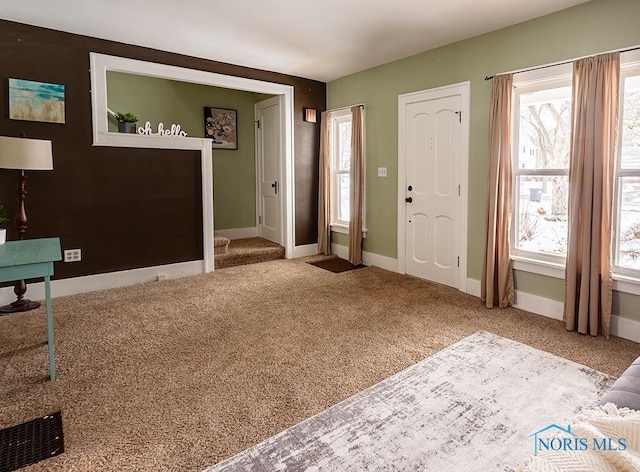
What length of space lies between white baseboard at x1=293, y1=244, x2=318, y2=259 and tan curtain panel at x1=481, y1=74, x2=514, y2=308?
2758mm

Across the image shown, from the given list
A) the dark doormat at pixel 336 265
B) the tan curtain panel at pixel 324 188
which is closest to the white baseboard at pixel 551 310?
the dark doormat at pixel 336 265

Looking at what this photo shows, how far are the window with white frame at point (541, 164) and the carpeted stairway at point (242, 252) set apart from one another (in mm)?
3085

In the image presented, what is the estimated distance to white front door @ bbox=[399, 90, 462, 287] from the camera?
13.8 ft

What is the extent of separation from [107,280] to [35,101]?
5.93 ft

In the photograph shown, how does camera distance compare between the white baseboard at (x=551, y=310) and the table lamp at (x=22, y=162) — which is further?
the table lamp at (x=22, y=162)

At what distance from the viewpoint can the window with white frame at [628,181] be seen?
2938 millimetres

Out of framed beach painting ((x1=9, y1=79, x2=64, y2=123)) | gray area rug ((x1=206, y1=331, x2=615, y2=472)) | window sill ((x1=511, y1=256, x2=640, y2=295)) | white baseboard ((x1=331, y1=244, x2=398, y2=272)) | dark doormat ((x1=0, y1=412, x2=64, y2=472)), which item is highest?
framed beach painting ((x1=9, y1=79, x2=64, y2=123))

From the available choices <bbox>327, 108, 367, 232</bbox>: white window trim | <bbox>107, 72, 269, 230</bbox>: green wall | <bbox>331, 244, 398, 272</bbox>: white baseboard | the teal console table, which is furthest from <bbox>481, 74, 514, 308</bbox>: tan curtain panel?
<bbox>107, 72, 269, 230</bbox>: green wall

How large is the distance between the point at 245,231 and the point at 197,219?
178 centimetres

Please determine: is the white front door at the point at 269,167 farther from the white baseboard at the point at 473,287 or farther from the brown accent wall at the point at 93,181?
the white baseboard at the point at 473,287

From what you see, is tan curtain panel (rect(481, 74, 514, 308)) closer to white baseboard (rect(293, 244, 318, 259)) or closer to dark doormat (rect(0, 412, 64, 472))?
white baseboard (rect(293, 244, 318, 259))

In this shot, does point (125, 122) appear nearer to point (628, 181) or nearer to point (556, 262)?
point (556, 262)

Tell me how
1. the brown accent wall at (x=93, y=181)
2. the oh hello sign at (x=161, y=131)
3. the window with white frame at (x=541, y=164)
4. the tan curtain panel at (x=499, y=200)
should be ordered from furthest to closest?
the oh hello sign at (x=161, y=131)
the brown accent wall at (x=93, y=181)
the tan curtain panel at (x=499, y=200)
the window with white frame at (x=541, y=164)

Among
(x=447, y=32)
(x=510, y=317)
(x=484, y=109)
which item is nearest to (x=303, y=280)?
(x=510, y=317)
